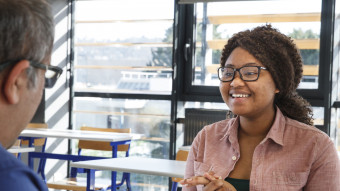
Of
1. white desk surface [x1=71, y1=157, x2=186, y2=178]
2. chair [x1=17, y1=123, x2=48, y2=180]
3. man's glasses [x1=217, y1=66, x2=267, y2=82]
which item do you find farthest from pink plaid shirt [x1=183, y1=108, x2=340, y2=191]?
chair [x1=17, y1=123, x2=48, y2=180]

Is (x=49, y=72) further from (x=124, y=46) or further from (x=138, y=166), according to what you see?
(x=124, y=46)

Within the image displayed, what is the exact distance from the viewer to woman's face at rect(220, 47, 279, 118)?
6.07 feet

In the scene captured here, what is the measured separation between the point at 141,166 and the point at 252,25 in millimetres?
2774

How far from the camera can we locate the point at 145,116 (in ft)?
19.2

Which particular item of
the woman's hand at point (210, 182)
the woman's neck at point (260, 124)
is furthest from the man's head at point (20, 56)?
the woman's neck at point (260, 124)

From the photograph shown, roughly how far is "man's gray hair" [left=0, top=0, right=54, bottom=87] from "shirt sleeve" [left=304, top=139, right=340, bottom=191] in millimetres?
1294

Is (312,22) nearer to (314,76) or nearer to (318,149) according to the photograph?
(314,76)

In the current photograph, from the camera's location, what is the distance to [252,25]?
5.30 meters

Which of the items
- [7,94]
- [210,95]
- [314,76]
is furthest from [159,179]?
[7,94]

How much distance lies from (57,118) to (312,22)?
3.32 meters

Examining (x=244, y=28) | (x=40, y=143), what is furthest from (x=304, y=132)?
(x=40, y=143)

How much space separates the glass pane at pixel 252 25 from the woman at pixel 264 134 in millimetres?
3062

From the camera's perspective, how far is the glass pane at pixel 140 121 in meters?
5.73

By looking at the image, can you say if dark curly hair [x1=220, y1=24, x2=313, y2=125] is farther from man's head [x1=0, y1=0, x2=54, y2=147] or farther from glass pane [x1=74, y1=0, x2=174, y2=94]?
glass pane [x1=74, y1=0, x2=174, y2=94]
